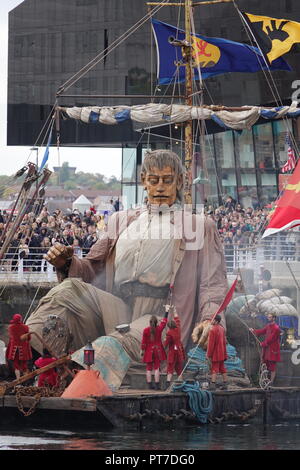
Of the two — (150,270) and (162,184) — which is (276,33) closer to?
(162,184)

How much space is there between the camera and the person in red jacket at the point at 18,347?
2178 centimetres

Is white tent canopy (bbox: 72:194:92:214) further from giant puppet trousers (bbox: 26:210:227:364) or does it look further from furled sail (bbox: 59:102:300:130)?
giant puppet trousers (bbox: 26:210:227:364)

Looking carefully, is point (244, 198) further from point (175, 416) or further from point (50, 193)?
point (50, 193)

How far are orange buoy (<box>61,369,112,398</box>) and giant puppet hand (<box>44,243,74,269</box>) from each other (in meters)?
→ 2.25

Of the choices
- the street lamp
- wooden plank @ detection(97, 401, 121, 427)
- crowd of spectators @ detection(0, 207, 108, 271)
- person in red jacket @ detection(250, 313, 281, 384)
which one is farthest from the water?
crowd of spectators @ detection(0, 207, 108, 271)

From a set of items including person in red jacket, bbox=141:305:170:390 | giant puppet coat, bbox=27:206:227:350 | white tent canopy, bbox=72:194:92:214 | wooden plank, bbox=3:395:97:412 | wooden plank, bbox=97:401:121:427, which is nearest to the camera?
wooden plank, bbox=3:395:97:412

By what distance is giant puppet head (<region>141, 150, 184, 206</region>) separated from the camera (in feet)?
73.3

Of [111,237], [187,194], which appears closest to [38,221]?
[187,194]

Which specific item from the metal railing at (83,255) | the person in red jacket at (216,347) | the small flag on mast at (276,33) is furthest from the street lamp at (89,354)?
the small flag on mast at (276,33)

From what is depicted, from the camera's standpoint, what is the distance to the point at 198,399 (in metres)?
21.4

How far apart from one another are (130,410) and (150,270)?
9.16ft

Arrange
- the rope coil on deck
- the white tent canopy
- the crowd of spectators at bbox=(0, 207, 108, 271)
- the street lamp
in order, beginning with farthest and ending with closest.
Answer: the white tent canopy
the crowd of spectators at bbox=(0, 207, 108, 271)
the street lamp
the rope coil on deck

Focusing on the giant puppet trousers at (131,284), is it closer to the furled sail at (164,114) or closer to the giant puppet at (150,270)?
the giant puppet at (150,270)

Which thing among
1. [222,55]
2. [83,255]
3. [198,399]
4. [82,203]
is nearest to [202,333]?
[198,399]
